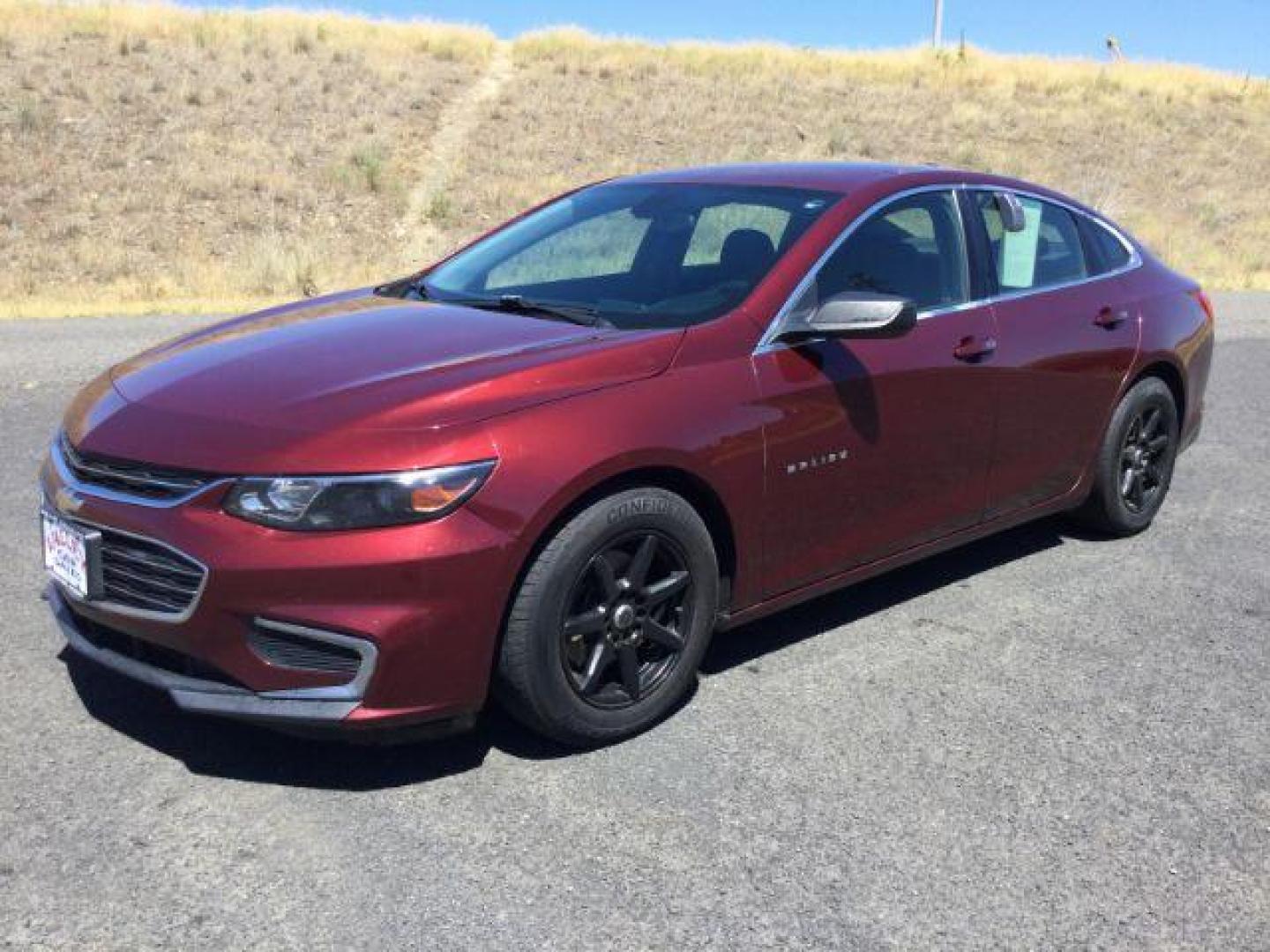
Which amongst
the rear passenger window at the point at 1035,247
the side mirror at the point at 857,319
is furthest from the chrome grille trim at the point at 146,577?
the rear passenger window at the point at 1035,247

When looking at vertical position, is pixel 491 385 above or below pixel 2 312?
above

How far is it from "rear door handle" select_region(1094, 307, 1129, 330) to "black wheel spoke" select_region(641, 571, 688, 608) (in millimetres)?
2454

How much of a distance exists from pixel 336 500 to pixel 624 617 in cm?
90

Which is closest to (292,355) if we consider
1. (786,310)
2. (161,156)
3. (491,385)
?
(491,385)

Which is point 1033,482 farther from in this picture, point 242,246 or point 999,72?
point 999,72

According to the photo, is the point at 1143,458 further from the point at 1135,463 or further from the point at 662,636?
the point at 662,636

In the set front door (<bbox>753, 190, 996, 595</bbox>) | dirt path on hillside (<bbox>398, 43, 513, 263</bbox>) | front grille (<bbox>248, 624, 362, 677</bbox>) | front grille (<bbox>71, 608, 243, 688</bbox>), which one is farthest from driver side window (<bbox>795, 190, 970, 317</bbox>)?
dirt path on hillside (<bbox>398, 43, 513, 263</bbox>)

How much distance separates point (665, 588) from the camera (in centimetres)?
366

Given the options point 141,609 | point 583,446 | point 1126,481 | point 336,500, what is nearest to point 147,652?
point 141,609

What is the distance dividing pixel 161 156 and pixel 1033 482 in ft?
81.7

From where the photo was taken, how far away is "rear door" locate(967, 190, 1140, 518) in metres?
4.79

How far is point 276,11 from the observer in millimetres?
37500

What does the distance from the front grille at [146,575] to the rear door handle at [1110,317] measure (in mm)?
3700

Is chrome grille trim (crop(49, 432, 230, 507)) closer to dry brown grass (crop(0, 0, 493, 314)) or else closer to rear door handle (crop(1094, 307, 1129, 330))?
rear door handle (crop(1094, 307, 1129, 330))
